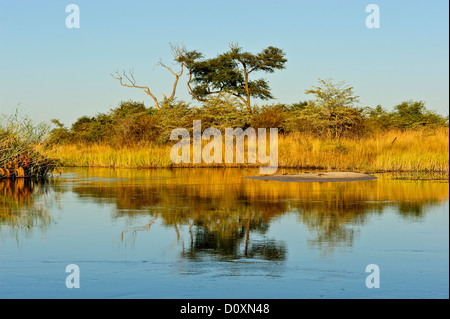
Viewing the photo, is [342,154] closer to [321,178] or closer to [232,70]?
[321,178]

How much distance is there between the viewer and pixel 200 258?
281 inches

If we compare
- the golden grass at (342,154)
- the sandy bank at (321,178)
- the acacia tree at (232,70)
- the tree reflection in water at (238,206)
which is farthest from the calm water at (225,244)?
the acacia tree at (232,70)

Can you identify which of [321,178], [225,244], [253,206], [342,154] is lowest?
[225,244]

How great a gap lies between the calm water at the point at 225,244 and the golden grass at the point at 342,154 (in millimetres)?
9805

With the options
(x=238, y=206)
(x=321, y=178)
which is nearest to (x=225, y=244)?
(x=238, y=206)

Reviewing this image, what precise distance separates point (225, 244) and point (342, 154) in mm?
20609

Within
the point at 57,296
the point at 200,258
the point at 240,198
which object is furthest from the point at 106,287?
the point at 240,198

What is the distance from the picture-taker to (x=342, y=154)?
27.9 m

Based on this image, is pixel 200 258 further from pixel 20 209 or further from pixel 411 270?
pixel 20 209

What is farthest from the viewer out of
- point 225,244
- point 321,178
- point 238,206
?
point 321,178

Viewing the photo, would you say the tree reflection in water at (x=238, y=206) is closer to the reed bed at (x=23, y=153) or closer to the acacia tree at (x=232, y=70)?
the reed bed at (x=23, y=153)

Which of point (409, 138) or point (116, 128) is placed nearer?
point (409, 138)

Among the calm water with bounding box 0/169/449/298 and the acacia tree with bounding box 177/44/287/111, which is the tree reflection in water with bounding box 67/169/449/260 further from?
the acacia tree with bounding box 177/44/287/111

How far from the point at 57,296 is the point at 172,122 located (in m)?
34.7
